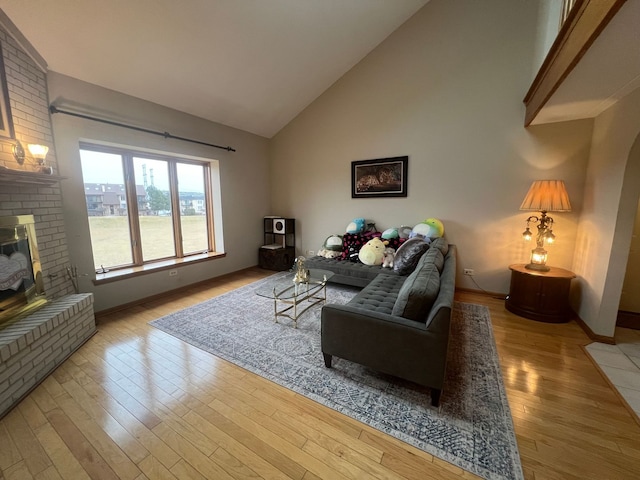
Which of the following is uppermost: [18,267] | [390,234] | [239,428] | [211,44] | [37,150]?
[211,44]

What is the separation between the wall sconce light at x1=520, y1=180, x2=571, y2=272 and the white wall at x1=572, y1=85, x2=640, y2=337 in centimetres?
27

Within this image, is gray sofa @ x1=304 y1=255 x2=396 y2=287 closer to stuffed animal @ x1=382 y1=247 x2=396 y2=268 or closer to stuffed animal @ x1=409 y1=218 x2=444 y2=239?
stuffed animal @ x1=382 y1=247 x2=396 y2=268

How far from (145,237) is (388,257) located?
11.4 feet

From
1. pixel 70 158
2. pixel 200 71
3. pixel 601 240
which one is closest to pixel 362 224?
pixel 601 240

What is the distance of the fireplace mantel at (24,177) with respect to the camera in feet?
6.08

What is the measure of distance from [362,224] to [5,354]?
3902 millimetres

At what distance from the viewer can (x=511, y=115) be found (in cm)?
311

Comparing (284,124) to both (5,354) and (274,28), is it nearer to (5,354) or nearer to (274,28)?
(274,28)

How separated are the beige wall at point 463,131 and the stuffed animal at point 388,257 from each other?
2.12 ft

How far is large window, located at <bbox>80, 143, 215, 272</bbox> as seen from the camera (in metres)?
3.05

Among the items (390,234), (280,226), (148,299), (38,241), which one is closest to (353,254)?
(390,234)

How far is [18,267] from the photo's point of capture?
6.72ft

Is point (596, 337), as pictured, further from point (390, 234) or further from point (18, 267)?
point (18, 267)

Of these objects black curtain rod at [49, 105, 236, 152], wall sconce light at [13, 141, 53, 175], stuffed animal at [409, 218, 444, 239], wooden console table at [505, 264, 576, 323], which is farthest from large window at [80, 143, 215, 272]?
wooden console table at [505, 264, 576, 323]
